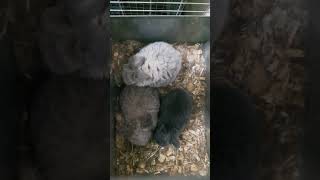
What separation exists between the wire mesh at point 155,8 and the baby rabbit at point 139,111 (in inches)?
8.3

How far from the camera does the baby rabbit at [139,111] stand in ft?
3.41

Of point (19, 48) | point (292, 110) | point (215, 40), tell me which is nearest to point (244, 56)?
point (215, 40)

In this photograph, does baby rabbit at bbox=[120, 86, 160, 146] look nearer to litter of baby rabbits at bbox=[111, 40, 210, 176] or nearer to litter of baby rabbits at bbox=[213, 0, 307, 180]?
litter of baby rabbits at bbox=[111, 40, 210, 176]

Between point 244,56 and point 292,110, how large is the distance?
0.18 metres

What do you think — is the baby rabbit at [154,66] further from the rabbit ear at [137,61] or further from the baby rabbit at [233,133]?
the baby rabbit at [233,133]

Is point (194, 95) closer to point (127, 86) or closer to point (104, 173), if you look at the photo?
point (127, 86)

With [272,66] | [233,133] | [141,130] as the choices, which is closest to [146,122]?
[141,130]

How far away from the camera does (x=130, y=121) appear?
105 centimetres

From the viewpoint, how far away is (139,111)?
3.47ft

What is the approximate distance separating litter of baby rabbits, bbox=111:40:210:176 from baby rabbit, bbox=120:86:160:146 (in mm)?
18

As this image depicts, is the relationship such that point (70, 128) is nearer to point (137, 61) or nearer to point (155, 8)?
point (137, 61)

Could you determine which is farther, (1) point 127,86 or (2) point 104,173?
(1) point 127,86

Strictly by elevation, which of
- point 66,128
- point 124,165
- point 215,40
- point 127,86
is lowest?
point 124,165

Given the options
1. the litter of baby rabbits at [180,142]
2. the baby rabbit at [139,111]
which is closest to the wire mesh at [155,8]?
the litter of baby rabbits at [180,142]
